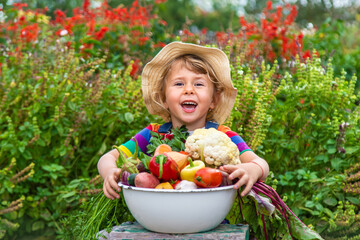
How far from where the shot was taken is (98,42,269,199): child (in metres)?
2.14

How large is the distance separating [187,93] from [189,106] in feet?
0.25

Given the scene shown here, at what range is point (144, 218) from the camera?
1.67 m

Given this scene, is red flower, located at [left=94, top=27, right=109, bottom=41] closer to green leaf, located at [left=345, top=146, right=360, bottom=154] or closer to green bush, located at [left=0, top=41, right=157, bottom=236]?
green bush, located at [left=0, top=41, right=157, bottom=236]

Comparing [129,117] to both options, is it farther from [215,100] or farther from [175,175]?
[175,175]

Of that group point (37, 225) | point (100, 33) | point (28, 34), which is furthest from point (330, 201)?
point (28, 34)

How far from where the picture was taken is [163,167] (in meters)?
1.67

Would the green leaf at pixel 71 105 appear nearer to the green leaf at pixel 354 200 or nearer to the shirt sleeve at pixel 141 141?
the shirt sleeve at pixel 141 141

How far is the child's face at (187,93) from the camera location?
2143 millimetres

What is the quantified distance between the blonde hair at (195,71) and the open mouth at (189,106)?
18 centimetres

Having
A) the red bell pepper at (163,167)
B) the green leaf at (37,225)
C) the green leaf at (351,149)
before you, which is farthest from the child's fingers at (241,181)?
the green leaf at (37,225)

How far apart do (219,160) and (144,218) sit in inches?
15.8

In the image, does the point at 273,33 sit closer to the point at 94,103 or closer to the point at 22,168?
the point at 94,103

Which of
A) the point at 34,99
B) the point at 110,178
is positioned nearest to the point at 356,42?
the point at 34,99

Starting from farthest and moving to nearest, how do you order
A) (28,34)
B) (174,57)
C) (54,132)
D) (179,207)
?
(28,34) < (54,132) < (174,57) < (179,207)
